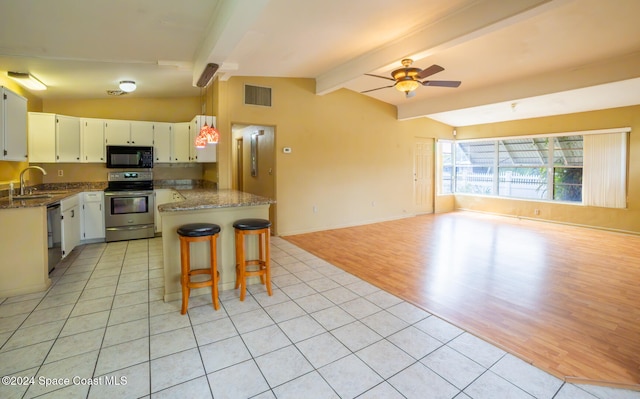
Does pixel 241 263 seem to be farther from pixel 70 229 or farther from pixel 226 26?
pixel 70 229

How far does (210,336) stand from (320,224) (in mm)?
4003

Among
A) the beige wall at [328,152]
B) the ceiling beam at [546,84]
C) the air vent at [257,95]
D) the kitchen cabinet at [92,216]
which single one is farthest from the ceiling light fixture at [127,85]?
the ceiling beam at [546,84]

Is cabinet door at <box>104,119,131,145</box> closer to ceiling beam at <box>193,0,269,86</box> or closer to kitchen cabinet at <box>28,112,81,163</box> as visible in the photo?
kitchen cabinet at <box>28,112,81,163</box>

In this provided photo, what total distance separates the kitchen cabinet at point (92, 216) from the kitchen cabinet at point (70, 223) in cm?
21

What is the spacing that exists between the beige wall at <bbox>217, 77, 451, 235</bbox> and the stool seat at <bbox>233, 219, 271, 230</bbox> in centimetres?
214

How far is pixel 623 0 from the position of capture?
2.93m

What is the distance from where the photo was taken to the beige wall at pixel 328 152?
542 cm

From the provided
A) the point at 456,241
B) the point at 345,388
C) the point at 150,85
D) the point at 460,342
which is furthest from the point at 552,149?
the point at 150,85

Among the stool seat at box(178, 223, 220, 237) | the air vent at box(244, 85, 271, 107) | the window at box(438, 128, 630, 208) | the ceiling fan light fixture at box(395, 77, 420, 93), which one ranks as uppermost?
the air vent at box(244, 85, 271, 107)

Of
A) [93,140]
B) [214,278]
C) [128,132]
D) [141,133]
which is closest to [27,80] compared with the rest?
[93,140]

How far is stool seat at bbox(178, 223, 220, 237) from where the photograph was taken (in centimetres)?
270

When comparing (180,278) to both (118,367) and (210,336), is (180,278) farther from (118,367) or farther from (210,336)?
(118,367)

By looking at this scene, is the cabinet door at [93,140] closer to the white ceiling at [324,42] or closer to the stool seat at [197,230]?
the white ceiling at [324,42]

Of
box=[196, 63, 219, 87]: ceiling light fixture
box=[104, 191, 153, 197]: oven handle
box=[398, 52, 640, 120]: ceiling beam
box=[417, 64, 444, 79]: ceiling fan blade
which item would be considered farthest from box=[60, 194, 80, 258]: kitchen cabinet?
box=[398, 52, 640, 120]: ceiling beam
